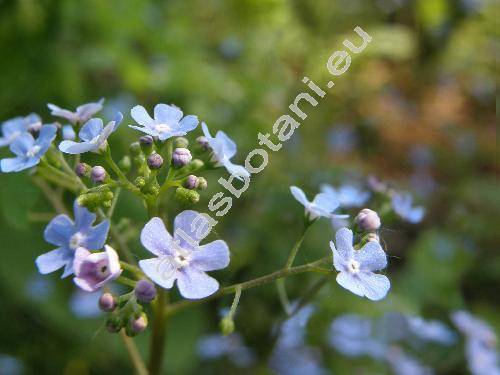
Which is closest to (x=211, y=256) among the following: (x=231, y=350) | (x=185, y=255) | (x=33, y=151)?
(x=185, y=255)

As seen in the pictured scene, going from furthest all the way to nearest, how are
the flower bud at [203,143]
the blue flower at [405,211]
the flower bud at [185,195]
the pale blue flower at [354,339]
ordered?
the pale blue flower at [354,339] → the blue flower at [405,211] → the flower bud at [203,143] → the flower bud at [185,195]

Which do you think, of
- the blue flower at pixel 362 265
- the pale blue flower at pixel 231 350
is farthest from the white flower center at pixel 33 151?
the pale blue flower at pixel 231 350

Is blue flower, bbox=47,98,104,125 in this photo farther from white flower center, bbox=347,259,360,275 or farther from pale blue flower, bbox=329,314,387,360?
pale blue flower, bbox=329,314,387,360

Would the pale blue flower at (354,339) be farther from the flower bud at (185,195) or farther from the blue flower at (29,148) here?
the blue flower at (29,148)

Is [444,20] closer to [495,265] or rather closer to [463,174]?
[463,174]

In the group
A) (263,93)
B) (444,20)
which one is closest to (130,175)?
(263,93)

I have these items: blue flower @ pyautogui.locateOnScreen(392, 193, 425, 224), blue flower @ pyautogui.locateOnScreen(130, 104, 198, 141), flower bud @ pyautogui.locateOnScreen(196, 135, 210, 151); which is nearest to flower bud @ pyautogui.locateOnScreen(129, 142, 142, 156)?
blue flower @ pyautogui.locateOnScreen(130, 104, 198, 141)
